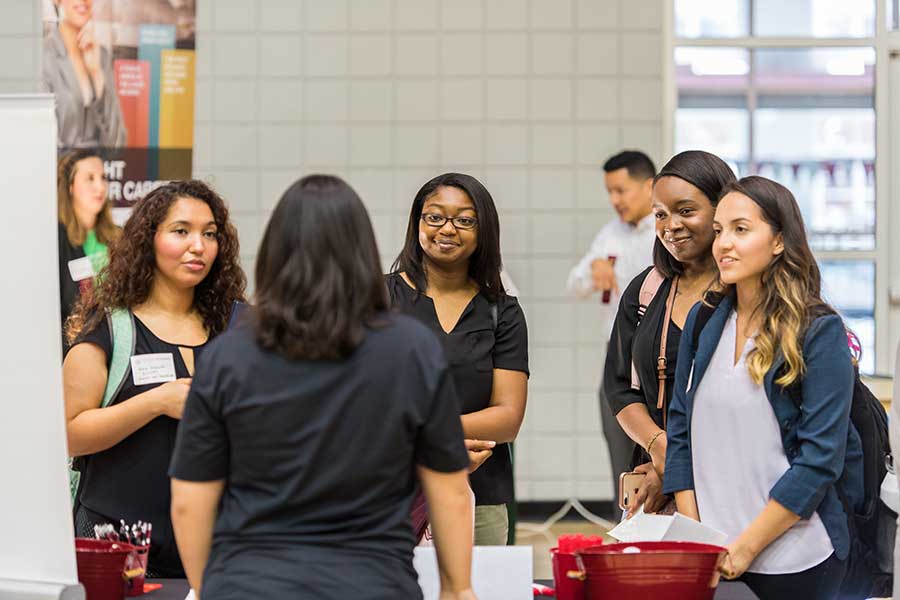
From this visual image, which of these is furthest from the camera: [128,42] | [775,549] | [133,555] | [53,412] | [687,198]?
[128,42]

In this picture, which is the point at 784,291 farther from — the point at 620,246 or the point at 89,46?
the point at 89,46

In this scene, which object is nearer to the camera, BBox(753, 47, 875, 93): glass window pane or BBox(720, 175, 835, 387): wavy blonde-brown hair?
BBox(720, 175, 835, 387): wavy blonde-brown hair

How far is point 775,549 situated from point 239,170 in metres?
4.08

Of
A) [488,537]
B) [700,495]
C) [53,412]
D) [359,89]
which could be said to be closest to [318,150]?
[359,89]

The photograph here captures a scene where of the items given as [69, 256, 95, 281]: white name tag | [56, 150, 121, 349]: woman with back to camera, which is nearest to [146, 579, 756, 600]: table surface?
[69, 256, 95, 281]: white name tag

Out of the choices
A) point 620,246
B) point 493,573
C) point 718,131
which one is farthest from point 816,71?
point 493,573

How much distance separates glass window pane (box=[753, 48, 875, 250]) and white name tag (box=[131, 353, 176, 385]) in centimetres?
407

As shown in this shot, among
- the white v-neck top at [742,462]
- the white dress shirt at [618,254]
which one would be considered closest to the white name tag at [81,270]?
the white dress shirt at [618,254]

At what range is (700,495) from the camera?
7.61 feet

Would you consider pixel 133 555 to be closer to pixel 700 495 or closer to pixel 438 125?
pixel 700 495

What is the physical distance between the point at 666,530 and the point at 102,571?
3.24 feet

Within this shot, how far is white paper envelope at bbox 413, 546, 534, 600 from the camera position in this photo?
2027 millimetres

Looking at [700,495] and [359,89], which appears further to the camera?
[359,89]

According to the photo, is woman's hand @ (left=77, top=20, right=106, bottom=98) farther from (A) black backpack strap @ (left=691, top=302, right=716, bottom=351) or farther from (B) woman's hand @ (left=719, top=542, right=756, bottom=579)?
(B) woman's hand @ (left=719, top=542, right=756, bottom=579)
